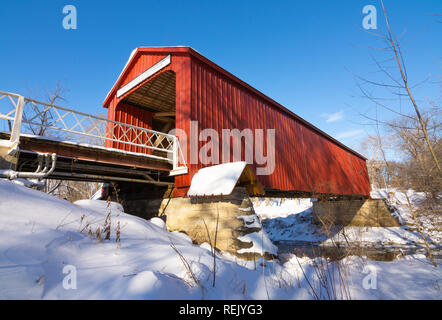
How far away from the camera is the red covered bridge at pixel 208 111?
25.2 feet

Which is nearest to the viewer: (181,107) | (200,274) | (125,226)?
(200,274)

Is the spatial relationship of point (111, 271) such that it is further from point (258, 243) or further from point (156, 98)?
point (156, 98)

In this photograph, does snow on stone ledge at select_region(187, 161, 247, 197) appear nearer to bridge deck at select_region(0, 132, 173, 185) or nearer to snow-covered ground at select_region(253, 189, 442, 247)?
bridge deck at select_region(0, 132, 173, 185)

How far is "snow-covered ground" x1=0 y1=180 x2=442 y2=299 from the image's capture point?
1682mm

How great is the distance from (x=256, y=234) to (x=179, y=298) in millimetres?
3757

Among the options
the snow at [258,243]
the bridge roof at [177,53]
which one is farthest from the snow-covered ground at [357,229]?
the bridge roof at [177,53]

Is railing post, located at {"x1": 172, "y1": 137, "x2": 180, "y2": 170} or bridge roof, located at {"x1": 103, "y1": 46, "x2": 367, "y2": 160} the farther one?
bridge roof, located at {"x1": 103, "y1": 46, "x2": 367, "y2": 160}

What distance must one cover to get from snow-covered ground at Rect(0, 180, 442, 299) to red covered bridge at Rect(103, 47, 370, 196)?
4.16 metres

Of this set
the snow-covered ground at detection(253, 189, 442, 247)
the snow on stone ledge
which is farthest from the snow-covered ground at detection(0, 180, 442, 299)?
the snow-covered ground at detection(253, 189, 442, 247)

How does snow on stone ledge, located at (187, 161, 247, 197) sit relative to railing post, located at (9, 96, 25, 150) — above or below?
below

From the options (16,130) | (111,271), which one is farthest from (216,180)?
(16,130)
